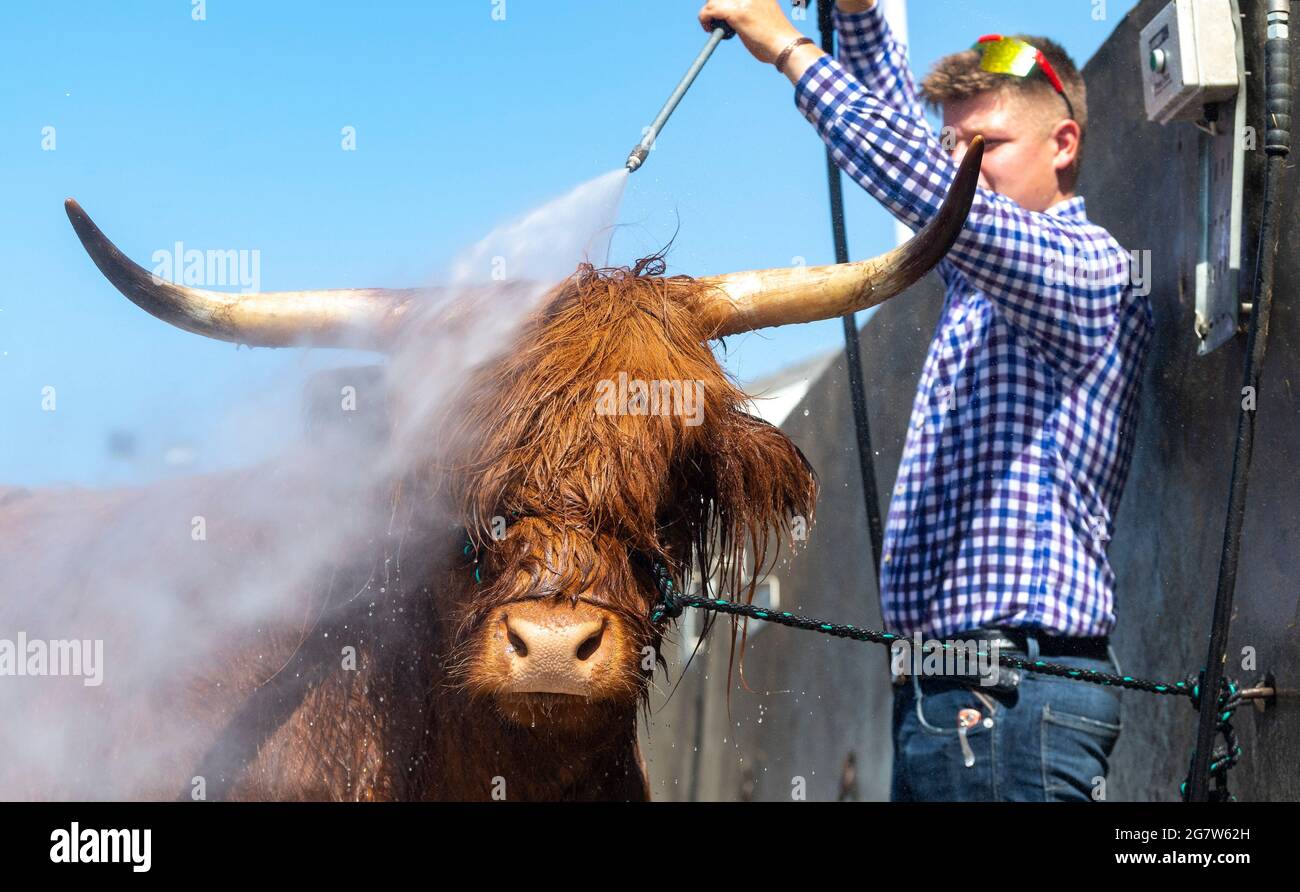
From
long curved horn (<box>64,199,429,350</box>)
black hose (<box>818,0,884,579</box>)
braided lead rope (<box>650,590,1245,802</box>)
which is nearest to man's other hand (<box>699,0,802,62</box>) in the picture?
black hose (<box>818,0,884,579</box>)

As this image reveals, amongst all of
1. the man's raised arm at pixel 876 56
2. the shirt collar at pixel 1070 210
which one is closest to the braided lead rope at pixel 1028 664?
the shirt collar at pixel 1070 210

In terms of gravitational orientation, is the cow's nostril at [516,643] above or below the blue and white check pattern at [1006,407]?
below

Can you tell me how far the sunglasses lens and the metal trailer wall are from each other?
1.48ft

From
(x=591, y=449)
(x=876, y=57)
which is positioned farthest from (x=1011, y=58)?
(x=591, y=449)

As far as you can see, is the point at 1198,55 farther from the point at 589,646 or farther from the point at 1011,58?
the point at 589,646

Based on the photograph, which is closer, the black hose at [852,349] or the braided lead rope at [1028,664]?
the braided lead rope at [1028,664]

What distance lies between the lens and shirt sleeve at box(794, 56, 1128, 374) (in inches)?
112

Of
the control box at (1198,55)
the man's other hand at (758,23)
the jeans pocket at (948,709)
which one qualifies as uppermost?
the man's other hand at (758,23)

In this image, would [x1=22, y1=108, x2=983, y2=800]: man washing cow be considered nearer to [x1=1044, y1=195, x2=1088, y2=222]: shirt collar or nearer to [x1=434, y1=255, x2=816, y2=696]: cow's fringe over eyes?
[x1=434, y1=255, x2=816, y2=696]: cow's fringe over eyes

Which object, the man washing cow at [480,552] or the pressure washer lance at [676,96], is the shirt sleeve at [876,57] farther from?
the man washing cow at [480,552]

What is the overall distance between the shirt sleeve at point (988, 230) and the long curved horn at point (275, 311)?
1009mm

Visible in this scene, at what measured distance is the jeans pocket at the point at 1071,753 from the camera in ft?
9.32

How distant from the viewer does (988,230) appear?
9.34ft
